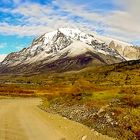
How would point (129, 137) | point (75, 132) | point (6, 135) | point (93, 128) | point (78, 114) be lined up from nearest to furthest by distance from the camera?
point (129, 137)
point (6, 135)
point (75, 132)
point (93, 128)
point (78, 114)

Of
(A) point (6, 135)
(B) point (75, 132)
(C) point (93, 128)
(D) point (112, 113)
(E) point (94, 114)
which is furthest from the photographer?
(E) point (94, 114)

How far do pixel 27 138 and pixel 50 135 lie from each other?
2.61 metres

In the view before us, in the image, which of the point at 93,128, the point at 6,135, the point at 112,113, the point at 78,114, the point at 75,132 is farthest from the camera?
the point at 78,114

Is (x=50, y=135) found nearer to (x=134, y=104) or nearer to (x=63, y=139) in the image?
(x=63, y=139)

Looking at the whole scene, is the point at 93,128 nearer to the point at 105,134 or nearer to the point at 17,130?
the point at 105,134

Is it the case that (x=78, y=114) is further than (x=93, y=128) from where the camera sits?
Yes

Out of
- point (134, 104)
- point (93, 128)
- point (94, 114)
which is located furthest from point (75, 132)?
point (134, 104)

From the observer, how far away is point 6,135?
29031 mm

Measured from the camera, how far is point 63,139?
27.3 meters

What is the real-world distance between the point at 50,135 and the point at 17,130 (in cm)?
427

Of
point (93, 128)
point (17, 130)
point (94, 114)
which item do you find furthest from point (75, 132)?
point (94, 114)

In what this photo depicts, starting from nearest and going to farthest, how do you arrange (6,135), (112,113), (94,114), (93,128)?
1. (6,135)
2. (93,128)
3. (112,113)
4. (94,114)

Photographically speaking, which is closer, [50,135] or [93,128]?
[50,135]

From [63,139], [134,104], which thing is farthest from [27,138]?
[134,104]
